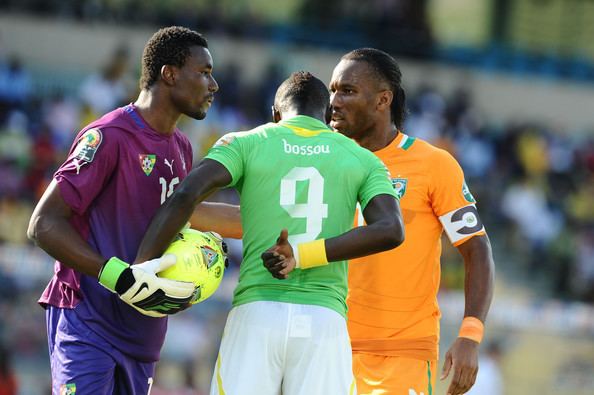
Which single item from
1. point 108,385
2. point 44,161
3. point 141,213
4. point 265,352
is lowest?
point 44,161

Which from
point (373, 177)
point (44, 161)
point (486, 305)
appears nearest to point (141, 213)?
point (373, 177)

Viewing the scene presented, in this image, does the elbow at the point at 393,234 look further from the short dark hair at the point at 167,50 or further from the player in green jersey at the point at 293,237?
the short dark hair at the point at 167,50

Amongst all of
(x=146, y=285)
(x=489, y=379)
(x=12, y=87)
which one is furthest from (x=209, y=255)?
(x=12, y=87)

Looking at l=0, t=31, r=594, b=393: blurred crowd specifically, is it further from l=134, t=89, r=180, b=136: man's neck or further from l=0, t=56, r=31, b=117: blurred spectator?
l=134, t=89, r=180, b=136: man's neck

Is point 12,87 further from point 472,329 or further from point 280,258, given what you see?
point 280,258

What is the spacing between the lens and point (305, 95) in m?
5.43

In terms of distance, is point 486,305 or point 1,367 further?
point 1,367

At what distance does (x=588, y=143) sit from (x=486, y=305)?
1737 centimetres

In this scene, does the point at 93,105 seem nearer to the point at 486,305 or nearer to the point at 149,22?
the point at 149,22

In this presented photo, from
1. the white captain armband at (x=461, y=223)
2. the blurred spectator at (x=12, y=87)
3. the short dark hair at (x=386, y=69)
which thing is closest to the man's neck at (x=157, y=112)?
the short dark hair at (x=386, y=69)

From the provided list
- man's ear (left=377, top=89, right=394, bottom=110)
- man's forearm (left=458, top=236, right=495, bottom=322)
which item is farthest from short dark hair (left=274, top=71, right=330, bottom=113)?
man's forearm (left=458, top=236, right=495, bottom=322)

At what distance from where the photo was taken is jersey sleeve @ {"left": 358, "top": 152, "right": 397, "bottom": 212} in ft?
17.1

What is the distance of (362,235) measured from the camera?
505cm

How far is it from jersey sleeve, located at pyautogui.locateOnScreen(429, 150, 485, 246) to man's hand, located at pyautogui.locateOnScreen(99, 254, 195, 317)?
5.13 ft
